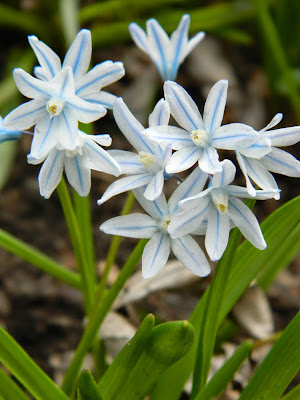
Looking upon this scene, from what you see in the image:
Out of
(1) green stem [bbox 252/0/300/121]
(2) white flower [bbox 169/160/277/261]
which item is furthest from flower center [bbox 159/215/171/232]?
(1) green stem [bbox 252/0/300/121]

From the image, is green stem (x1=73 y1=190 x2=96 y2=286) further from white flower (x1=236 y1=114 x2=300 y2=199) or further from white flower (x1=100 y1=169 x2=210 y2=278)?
white flower (x1=236 y1=114 x2=300 y2=199)

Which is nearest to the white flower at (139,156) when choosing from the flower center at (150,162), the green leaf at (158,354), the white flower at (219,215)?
the flower center at (150,162)

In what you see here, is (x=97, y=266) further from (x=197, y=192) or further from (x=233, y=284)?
(x=197, y=192)

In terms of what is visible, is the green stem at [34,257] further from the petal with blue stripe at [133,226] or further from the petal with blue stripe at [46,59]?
the petal with blue stripe at [46,59]

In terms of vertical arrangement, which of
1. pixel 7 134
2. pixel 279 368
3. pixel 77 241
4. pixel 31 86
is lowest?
pixel 279 368

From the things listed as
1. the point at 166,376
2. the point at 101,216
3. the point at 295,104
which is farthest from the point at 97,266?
the point at 295,104

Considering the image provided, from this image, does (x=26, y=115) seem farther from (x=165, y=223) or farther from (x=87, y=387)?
(x=87, y=387)

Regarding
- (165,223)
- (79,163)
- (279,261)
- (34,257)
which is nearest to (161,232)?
(165,223)
